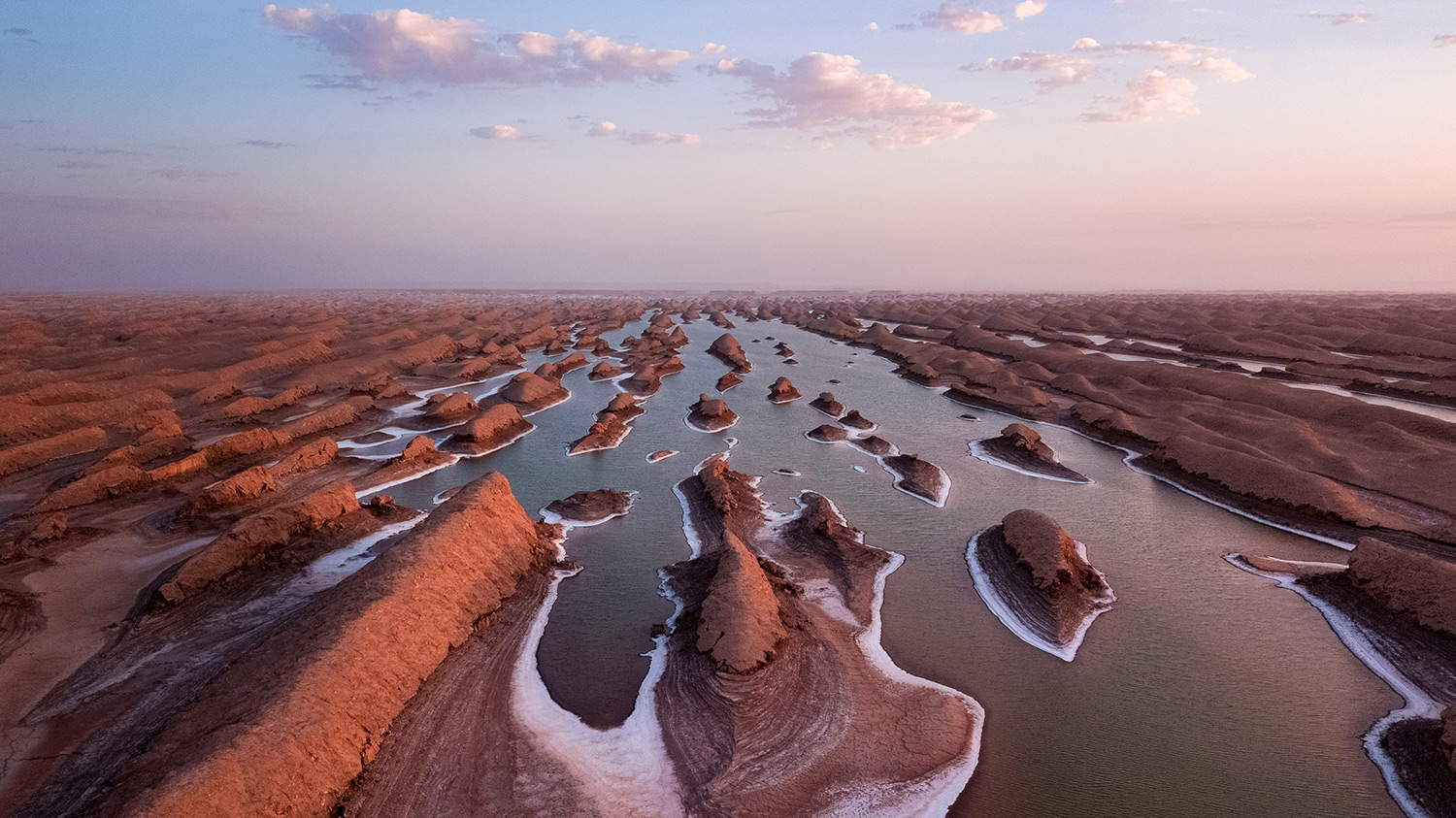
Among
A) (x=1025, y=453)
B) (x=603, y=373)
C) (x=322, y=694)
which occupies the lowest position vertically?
(x=603, y=373)

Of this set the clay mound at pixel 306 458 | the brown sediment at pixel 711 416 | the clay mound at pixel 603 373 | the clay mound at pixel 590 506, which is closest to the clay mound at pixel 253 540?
the clay mound at pixel 306 458

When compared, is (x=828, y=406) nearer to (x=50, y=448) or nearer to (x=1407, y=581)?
(x=1407, y=581)

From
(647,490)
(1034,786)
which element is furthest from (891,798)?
(647,490)

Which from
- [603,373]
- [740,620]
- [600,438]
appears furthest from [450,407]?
[740,620]

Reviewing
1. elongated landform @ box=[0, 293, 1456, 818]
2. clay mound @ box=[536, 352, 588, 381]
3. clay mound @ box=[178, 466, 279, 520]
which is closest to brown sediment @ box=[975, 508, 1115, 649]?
elongated landform @ box=[0, 293, 1456, 818]

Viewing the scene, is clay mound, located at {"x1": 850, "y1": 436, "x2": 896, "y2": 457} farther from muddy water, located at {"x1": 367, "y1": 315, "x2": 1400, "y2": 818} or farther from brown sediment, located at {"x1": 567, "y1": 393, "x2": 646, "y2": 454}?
brown sediment, located at {"x1": 567, "y1": 393, "x2": 646, "y2": 454}

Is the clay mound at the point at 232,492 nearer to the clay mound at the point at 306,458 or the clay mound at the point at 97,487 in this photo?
the clay mound at the point at 306,458
